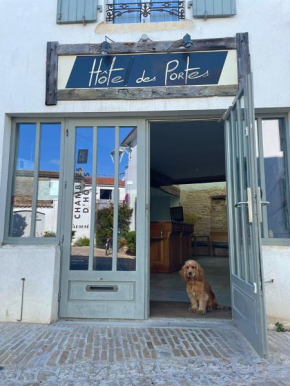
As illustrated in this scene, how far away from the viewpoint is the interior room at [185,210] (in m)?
4.87

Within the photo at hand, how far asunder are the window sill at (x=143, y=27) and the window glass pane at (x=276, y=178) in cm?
163

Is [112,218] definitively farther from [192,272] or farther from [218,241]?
[218,241]

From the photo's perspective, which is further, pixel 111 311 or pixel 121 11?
pixel 121 11

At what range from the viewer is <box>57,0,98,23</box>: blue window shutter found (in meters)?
3.85

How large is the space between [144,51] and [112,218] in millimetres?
2185

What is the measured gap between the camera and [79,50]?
3.80 m

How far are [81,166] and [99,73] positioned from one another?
4.02 feet

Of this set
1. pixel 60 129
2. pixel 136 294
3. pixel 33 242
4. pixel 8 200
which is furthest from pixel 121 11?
pixel 136 294

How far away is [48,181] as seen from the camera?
382 cm

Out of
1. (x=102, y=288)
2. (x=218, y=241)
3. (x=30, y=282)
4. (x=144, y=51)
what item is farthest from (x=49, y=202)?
(x=218, y=241)

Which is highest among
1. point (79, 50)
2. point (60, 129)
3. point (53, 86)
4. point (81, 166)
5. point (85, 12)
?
point (85, 12)

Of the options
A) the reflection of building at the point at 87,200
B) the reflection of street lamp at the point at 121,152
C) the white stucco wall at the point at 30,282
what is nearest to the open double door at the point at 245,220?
the reflection of street lamp at the point at 121,152

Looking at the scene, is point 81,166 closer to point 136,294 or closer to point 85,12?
point 136,294

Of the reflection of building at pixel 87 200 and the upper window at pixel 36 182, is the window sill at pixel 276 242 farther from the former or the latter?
the upper window at pixel 36 182
